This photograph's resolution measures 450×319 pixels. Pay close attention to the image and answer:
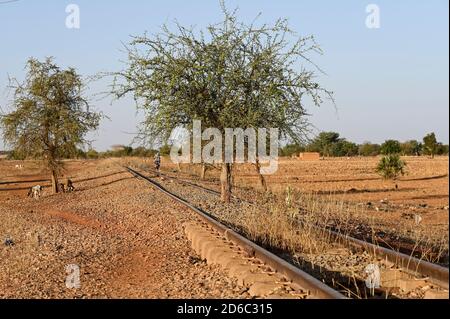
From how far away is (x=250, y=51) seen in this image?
57.3ft

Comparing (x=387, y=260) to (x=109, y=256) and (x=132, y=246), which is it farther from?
(x=132, y=246)

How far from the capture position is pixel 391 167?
41.2 m

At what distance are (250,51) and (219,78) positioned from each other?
3.90ft

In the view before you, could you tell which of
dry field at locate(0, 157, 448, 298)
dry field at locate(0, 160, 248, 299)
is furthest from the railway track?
dry field at locate(0, 160, 248, 299)

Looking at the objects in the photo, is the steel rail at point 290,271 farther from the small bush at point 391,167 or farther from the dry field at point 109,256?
the small bush at point 391,167

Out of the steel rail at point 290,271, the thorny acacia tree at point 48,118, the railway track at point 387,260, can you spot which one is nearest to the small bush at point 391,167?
the thorny acacia tree at point 48,118

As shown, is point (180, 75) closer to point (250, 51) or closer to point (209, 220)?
point (250, 51)

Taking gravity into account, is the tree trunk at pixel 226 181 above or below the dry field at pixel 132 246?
above

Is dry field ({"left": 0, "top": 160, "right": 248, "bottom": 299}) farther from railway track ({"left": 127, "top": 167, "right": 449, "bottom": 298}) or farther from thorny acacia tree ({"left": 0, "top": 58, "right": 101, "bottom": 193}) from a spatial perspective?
thorny acacia tree ({"left": 0, "top": 58, "right": 101, "bottom": 193})

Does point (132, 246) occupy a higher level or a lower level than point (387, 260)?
lower

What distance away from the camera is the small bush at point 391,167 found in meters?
41.2

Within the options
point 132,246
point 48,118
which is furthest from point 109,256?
point 48,118

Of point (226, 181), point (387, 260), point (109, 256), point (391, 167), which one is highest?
point (226, 181)
